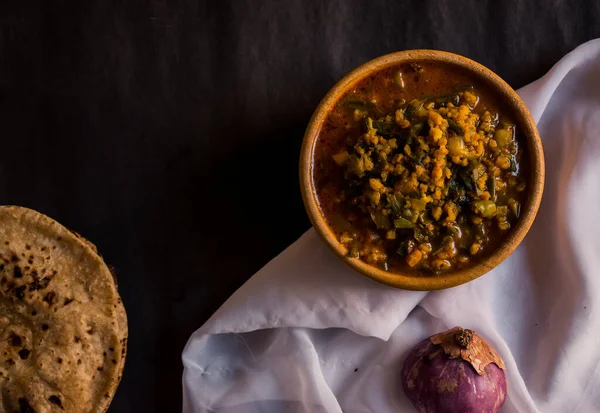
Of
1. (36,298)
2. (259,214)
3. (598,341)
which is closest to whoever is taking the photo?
(36,298)

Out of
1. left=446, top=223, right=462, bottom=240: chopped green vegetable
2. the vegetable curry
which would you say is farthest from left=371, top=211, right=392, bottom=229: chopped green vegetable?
left=446, top=223, right=462, bottom=240: chopped green vegetable

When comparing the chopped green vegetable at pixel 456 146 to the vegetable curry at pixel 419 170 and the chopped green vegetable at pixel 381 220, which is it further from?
the chopped green vegetable at pixel 381 220

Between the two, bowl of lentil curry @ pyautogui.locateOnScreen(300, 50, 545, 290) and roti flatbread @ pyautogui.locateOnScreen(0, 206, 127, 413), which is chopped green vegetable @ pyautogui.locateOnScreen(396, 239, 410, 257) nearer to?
bowl of lentil curry @ pyautogui.locateOnScreen(300, 50, 545, 290)

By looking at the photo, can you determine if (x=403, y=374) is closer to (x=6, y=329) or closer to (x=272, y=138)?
(x=272, y=138)

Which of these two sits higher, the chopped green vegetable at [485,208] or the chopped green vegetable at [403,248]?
the chopped green vegetable at [485,208]

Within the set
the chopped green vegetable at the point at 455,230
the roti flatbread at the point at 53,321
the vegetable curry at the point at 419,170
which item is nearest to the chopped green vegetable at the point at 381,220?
the vegetable curry at the point at 419,170

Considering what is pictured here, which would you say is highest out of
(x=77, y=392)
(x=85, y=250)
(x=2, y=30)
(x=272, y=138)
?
(x=2, y=30)

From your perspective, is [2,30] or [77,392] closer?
[77,392]

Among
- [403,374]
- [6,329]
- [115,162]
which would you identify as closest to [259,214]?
Answer: [115,162]
